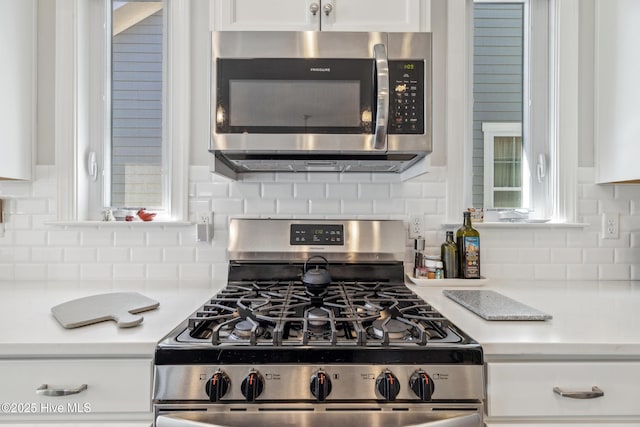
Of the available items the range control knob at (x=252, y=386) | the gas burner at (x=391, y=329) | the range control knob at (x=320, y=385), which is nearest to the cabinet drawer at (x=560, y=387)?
the gas burner at (x=391, y=329)

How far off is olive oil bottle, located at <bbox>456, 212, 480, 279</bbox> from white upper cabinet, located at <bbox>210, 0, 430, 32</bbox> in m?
0.82

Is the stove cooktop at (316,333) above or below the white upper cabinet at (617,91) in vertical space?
below

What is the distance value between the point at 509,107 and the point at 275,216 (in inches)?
48.6

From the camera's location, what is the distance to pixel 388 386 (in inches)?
33.9

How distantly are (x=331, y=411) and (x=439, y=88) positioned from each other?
4.63 feet

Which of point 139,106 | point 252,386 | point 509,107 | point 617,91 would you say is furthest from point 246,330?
point 617,91

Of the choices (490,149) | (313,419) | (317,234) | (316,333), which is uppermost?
(490,149)

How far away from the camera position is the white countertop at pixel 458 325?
909 millimetres

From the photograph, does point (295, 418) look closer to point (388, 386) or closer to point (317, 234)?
point (388, 386)

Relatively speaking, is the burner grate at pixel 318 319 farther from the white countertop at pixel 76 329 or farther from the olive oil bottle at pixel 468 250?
the olive oil bottle at pixel 468 250

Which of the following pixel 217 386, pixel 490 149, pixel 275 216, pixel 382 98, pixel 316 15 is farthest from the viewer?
pixel 490 149

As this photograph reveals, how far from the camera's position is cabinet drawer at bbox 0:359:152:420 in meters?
0.91

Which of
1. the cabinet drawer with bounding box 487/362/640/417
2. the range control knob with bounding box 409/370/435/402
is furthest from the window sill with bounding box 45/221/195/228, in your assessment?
the cabinet drawer with bounding box 487/362/640/417

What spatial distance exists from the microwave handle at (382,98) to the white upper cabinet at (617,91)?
104cm
